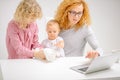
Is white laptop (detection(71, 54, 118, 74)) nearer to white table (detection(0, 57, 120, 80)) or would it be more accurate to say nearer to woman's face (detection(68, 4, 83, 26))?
white table (detection(0, 57, 120, 80))

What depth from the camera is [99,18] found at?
3.60m

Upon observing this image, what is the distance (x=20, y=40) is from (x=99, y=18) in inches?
65.2

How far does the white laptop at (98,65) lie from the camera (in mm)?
1521

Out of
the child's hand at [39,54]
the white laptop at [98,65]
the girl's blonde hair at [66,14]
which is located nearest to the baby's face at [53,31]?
the girl's blonde hair at [66,14]

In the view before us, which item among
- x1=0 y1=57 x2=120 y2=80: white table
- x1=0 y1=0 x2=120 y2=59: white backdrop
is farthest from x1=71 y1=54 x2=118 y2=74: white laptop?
x1=0 y1=0 x2=120 y2=59: white backdrop

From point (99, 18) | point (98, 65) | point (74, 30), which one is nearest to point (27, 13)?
point (74, 30)

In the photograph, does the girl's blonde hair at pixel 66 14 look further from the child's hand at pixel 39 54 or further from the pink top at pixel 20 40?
the child's hand at pixel 39 54

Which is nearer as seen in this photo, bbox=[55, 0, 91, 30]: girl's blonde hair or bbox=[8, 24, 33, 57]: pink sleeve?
bbox=[8, 24, 33, 57]: pink sleeve

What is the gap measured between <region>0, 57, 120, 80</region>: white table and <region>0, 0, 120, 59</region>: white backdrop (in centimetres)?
157

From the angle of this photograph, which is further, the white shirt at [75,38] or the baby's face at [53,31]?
the white shirt at [75,38]

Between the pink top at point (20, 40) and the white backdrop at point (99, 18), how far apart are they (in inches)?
41.5

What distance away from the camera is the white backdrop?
329 centimetres

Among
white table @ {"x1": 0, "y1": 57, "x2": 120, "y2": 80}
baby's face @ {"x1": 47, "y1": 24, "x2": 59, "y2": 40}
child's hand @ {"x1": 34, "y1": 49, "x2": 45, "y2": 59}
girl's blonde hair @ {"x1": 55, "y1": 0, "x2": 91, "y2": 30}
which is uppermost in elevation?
girl's blonde hair @ {"x1": 55, "y1": 0, "x2": 91, "y2": 30}

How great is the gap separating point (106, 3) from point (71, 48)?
1.44 m
